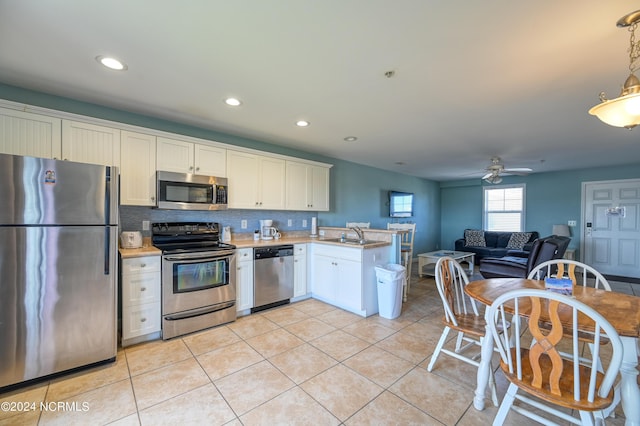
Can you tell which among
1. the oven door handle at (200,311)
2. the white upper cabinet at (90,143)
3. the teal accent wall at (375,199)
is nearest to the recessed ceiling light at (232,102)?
the white upper cabinet at (90,143)

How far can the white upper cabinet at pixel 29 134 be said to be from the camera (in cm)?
231

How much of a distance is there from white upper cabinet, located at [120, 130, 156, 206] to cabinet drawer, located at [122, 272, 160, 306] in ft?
2.66

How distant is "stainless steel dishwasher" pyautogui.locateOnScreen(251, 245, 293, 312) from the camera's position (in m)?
3.49

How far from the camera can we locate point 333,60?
6.57 ft

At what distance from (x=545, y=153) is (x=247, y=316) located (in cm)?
554

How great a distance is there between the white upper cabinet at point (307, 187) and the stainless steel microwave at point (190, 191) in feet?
3.62

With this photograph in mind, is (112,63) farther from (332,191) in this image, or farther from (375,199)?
(375,199)

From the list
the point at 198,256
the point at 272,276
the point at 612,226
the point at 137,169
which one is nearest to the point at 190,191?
the point at 137,169

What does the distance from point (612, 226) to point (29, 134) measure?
962 cm

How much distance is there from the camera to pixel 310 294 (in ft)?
13.4

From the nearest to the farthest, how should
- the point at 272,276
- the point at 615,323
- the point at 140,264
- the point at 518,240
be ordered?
1. the point at 615,323
2. the point at 140,264
3. the point at 272,276
4. the point at 518,240

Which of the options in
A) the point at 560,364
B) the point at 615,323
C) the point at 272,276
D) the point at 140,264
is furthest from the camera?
the point at 272,276

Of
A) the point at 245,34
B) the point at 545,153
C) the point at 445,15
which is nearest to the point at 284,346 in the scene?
the point at 245,34

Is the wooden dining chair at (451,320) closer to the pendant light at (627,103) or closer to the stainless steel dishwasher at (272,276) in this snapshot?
the pendant light at (627,103)
